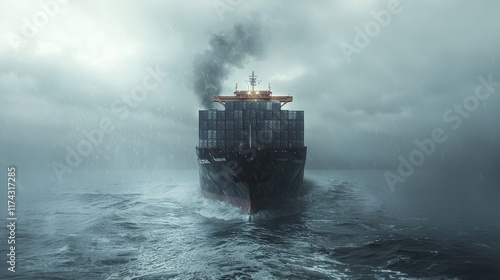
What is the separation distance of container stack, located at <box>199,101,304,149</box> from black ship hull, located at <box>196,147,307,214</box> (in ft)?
10.2

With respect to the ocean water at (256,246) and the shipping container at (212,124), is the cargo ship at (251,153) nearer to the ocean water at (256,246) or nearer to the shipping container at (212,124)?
the shipping container at (212,124)

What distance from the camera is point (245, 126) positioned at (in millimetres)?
42250

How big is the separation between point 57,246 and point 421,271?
86.1ft

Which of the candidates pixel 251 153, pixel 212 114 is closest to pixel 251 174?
pixel 251 153

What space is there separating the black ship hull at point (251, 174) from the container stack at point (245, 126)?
10.2 feet

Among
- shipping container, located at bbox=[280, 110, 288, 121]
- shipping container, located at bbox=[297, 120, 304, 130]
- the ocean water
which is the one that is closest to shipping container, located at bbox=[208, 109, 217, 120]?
shipping container, located at bbox=[280, 110, 288, 121]

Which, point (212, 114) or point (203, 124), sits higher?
point (212, 114)

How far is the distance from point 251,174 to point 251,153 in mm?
2232

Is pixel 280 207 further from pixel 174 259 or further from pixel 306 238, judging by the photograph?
pixel 174 259

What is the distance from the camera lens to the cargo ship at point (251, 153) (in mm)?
31953

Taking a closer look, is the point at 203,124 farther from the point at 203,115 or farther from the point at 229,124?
the point at 229,124

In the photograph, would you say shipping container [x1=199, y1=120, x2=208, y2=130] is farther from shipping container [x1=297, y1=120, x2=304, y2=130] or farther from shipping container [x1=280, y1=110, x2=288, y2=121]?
shipping container [x1=297, y1=120, x2=304, y2=130]

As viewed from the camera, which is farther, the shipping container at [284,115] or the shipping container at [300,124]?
the shipping container at [300,124]

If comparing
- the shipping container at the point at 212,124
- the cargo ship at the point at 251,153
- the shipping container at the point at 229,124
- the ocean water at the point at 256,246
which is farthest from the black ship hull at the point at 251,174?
the shipping container at the point at 229,124
